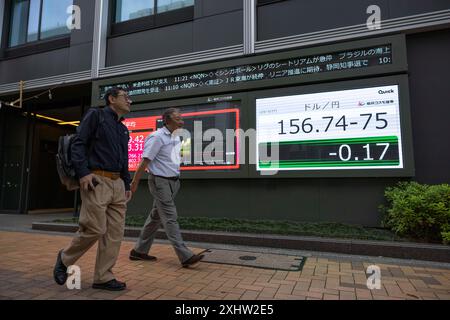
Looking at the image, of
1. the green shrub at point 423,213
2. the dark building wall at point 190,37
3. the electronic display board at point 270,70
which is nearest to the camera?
the green shrub at point 423,213

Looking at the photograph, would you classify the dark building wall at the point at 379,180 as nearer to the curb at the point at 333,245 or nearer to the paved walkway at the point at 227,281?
the curb at the point at 333,245

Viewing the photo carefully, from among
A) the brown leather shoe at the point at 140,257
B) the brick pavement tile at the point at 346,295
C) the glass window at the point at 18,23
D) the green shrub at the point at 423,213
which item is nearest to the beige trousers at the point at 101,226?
the brown leather shoe at the point at 140,257

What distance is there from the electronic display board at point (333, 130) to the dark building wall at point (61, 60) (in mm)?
5534

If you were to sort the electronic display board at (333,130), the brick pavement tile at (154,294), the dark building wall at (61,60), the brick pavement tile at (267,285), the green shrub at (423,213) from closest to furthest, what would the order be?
1. the brick pavement tile at (154,294)
2. the brick pavement tile at (267,285)
3. the green shrub at (423,213)
4. the electronic display board at (333,130)
5. the dark building wall at (61,60)

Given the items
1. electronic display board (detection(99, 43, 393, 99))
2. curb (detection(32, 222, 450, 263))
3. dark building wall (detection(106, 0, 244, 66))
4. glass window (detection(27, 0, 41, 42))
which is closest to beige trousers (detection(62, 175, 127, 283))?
curb (detection(32, 222, 450, 263))

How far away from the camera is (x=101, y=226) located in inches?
121

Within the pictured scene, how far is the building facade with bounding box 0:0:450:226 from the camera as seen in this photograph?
5.93 m

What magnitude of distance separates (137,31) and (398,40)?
6.22 metres

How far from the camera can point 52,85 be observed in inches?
384

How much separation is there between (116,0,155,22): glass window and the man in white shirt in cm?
614

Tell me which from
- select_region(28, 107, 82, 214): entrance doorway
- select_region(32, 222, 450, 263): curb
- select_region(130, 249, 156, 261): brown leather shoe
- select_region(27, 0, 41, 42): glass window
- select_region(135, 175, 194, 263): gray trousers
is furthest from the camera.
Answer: select_region(28, 107, 82, 214): entrance doorway

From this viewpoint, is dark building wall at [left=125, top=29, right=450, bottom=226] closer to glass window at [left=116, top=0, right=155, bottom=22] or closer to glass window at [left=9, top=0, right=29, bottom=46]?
glass window at [left=116, top=0, right=155, bottom=22]

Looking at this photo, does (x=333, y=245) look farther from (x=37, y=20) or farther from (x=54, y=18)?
(x=37, y=20)

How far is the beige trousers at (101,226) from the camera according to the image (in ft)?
10.0
